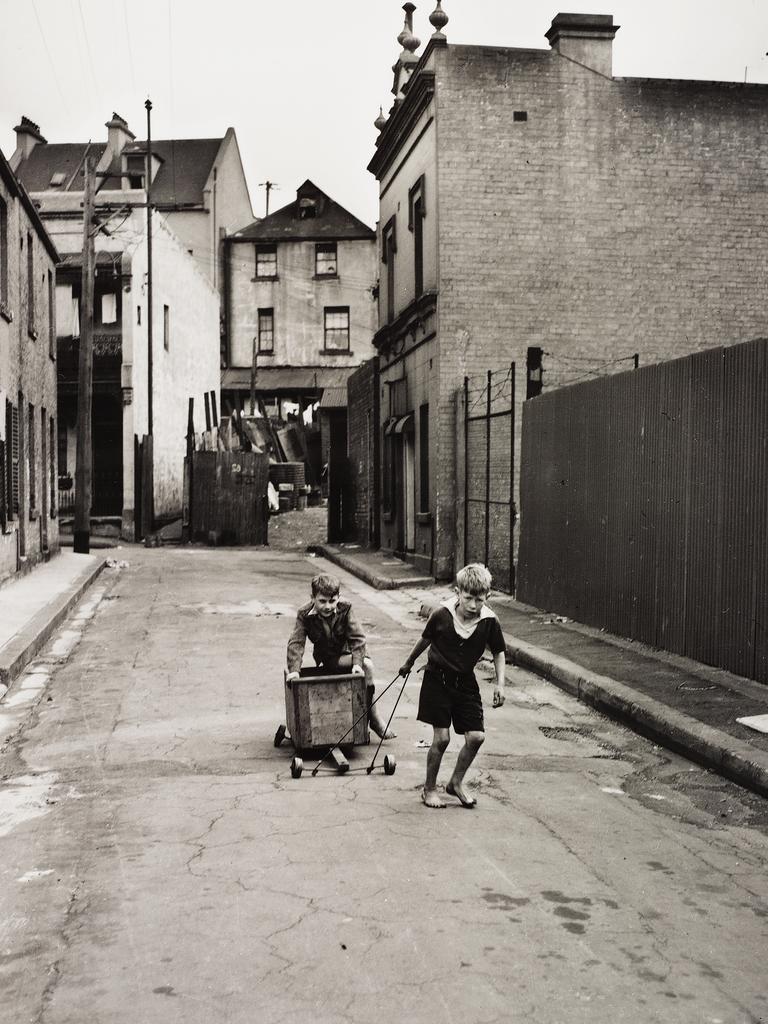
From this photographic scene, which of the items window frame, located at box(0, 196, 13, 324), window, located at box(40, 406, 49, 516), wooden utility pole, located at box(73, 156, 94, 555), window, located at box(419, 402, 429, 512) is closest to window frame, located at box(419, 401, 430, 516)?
window, located at box(419, 402, 429, 512)

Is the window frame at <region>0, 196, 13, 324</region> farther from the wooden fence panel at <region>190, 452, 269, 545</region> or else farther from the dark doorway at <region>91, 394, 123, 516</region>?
the dark doorway at <region>91, 394, 123, 516</region>

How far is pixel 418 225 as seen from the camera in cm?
2095

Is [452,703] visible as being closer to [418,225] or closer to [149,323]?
[418,225]

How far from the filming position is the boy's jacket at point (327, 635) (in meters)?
7.32

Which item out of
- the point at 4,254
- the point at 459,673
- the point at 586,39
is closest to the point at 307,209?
the point at 586,39

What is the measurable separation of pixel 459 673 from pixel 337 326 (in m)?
44.6

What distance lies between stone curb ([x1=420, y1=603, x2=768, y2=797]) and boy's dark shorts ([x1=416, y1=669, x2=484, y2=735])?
1.70m

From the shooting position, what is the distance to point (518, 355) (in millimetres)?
18953

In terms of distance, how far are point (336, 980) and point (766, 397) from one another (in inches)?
256

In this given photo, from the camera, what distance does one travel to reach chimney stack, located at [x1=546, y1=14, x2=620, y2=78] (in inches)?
748

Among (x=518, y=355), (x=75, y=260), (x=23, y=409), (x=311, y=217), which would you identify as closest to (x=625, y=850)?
(x=518, y=355)

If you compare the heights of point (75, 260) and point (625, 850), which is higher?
point (75, 260)

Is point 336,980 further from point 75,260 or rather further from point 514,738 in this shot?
point 75,260

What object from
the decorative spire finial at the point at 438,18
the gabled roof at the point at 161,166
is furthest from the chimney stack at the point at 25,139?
the decorative spire finial at the point at 438,18
